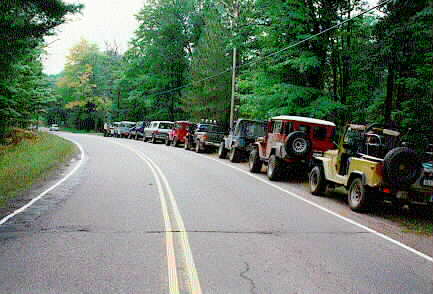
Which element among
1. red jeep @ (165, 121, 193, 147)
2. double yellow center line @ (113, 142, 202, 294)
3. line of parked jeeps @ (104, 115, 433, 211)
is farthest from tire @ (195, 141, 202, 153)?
double yellow center line @ (113, 142, 202, 294)

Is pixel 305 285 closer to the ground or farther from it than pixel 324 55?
closer to the ground

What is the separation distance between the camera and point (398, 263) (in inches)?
244

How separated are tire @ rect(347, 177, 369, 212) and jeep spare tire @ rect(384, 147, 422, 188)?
0.75m

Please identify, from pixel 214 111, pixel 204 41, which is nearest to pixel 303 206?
pixel 214 111

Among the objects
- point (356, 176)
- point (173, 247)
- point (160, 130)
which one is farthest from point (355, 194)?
point (160, 130)

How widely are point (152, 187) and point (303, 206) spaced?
14.9ft

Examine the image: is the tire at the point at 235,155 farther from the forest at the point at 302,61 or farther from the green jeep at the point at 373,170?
the green jeep at the point at 373,170

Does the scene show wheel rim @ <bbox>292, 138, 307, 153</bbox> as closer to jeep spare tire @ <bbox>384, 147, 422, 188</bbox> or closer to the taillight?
the taillight

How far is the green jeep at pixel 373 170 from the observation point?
9251 millimetres

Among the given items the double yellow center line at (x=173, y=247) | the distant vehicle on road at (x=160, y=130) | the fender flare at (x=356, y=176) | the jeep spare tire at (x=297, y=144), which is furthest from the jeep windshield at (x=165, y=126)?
the fender flare at (x=356, y=176)

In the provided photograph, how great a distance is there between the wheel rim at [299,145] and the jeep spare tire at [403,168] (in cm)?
529

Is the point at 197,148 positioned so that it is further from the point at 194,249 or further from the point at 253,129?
the point at 194,249

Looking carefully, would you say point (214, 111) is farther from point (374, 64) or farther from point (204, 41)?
point (374, 64)

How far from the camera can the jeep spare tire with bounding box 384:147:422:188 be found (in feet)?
30.2
